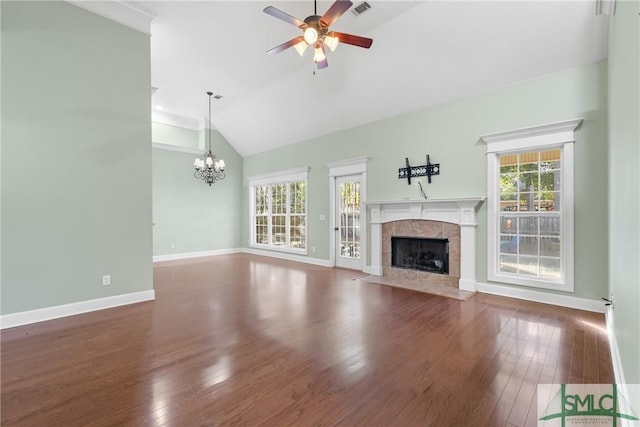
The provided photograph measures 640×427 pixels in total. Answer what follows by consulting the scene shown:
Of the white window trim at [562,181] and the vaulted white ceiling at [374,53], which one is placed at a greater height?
the vaulted white ceiling at [374,53]

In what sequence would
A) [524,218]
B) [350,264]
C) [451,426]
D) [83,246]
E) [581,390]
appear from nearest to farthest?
[451,426] < [581,390] < [83,246] < [524,218] < [350,264]

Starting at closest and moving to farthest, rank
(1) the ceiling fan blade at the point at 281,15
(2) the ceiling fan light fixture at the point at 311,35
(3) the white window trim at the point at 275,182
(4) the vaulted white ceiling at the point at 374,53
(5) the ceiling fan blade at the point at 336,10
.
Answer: (5) the ceiling fan blade at the point at 336,10 → (1) the ceiling fan blade at the point at 281,15 → (2) the ceiling fan light fixture at the point at 311,35 → (4) the vaulted white ceiling at the point at 374,53 → (3) the white window trim at the point at 275,182

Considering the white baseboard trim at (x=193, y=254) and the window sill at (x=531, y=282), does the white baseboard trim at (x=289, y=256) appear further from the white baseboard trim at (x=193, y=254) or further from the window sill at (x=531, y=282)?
the window sill at (x=531, y=282)

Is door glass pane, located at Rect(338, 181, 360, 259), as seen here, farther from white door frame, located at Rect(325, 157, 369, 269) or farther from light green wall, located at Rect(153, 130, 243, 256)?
light green wall, located at Rect(153, 130, 243, 256)

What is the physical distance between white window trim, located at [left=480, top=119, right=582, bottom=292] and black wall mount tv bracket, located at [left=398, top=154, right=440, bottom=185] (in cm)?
83

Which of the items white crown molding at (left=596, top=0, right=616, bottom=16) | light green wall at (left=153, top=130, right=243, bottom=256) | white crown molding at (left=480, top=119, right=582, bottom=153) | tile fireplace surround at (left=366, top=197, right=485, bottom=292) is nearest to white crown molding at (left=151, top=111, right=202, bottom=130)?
light green wall at (left=153, top=130, right=243, bottom=256)

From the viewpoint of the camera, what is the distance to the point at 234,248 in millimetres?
9055

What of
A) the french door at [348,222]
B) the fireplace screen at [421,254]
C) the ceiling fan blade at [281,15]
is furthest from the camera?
the french door at [348,222]

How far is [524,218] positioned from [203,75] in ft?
21.0

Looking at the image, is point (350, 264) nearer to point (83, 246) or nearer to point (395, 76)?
point (395, 76)

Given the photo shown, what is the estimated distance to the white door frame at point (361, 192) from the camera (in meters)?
5.88

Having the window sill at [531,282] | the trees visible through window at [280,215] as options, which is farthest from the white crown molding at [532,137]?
the trees visible through window at [280,215]

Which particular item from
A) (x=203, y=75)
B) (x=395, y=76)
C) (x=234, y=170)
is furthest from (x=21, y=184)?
(x=234, y=170)

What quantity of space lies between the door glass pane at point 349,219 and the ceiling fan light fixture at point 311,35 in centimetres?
357
